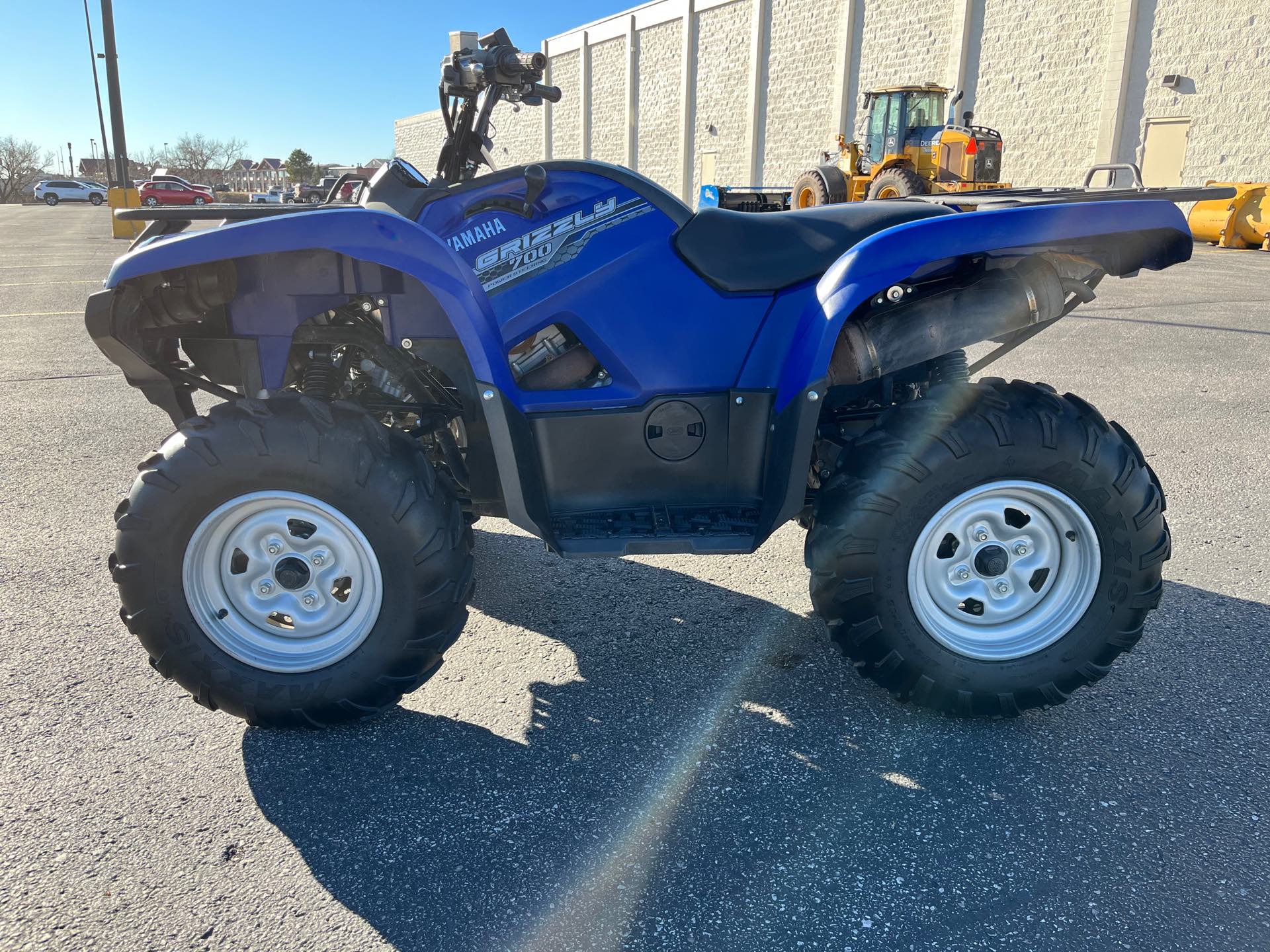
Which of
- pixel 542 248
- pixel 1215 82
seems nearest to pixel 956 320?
pixel 542 248

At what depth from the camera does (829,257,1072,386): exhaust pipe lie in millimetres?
2869

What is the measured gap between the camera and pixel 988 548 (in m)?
2.83

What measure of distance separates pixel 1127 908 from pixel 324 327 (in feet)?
9.23

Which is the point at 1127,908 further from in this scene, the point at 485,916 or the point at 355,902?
the point at 355,902

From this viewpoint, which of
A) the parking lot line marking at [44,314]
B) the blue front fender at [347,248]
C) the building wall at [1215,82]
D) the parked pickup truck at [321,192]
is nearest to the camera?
the blue front fender at [347,248]

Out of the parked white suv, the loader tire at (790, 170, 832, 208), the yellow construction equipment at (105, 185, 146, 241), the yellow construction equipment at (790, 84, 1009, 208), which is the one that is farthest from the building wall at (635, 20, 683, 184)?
the parked white suv

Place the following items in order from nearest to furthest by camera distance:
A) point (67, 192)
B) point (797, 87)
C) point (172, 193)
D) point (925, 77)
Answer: point (925, 77)
point (797, 87)
point (172, 193)
point (67, 192)

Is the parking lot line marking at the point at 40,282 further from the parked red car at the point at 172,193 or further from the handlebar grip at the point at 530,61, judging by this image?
the parked red car at the point at 172,193

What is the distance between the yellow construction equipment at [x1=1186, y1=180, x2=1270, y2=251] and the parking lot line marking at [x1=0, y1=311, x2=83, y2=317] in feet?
69.9

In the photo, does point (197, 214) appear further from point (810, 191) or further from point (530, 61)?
point (810, 191)

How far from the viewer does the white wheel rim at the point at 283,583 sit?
270cm

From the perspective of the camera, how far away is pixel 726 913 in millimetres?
2074

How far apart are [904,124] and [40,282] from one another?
18.9m

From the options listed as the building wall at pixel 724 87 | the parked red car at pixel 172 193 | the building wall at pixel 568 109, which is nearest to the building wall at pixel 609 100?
the building wall at pixel 568 109
